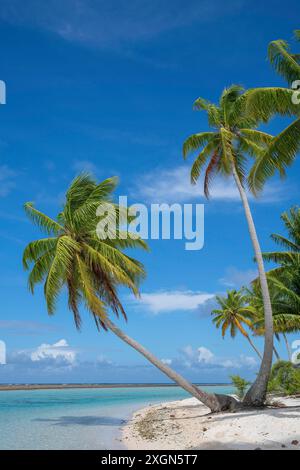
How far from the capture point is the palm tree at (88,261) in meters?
18.3

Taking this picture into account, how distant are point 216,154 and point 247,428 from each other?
12651 mm

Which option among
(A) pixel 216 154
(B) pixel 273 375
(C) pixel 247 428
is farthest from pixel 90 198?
(B) pixel 273 375

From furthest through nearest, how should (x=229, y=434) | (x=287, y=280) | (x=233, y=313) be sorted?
(x=233, y=313)
(x=287, y=280)
(x=229, y=434)

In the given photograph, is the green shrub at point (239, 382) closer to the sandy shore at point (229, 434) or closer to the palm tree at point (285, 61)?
the sandy shore at point (229, 434)

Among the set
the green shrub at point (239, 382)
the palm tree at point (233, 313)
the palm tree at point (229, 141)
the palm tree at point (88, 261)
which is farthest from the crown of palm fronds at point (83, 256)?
the palm tree at point (233, 313)

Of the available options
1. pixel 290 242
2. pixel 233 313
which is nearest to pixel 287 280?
pixel 290 242

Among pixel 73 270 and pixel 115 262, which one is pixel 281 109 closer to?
pixel 115 262

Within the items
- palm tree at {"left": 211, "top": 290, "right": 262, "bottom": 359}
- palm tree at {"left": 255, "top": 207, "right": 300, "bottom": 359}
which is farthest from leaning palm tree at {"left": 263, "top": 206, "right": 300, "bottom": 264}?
palm tree at {"left": 211, "top": 290, "right": 262, "bottom": 359}

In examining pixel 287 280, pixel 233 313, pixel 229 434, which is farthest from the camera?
pixel 233 313

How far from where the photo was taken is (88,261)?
19.0 meters

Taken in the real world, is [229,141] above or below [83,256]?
above

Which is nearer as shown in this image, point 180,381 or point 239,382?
point 180,381

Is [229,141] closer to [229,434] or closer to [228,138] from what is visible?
[228,138]
